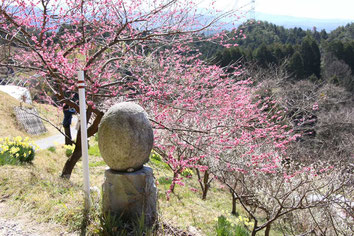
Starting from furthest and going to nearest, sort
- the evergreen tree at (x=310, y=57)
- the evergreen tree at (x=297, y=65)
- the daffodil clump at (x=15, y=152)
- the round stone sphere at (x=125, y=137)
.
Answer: the evergreen tree at (x=310, y=57), the evergreen tree at (x=297, y=65), the daffodil clump at (x=15, y=152), the round stone sphere at (x=125, y=137)

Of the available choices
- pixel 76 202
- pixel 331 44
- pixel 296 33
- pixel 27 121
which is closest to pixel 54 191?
pixel 76 202

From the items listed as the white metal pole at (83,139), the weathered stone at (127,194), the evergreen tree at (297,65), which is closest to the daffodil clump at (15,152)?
the white metal pole at (83,139)

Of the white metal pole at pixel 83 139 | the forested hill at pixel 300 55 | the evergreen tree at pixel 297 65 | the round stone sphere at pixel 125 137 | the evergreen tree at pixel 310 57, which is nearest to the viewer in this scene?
the round stone sphere at pixel 125 137

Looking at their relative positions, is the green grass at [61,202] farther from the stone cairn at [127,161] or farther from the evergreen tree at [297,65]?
the evergreen tree at [297,65]

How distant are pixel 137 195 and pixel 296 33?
3491 cm

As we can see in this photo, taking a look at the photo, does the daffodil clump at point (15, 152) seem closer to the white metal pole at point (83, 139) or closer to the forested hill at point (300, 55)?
the white metal pole at point (83, 139)

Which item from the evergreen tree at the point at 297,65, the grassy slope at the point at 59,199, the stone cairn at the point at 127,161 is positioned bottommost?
the grassy slope at the point at 59,199

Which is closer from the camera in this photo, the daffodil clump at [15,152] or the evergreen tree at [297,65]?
the daffodil clump at [15,152]

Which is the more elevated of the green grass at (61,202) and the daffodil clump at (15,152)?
the daffodil clump at (15,152)

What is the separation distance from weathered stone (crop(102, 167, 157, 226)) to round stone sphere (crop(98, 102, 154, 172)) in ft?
0.33

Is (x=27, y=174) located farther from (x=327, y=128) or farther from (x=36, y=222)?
(x=327, y=128)

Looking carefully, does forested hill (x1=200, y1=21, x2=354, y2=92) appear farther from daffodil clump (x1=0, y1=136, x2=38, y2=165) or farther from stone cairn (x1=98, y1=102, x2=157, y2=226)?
stone cairn (x1=98, y1=102, x2=157, y2=226)

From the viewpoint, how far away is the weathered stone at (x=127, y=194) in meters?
2.83

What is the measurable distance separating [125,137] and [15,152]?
342 centimetres
